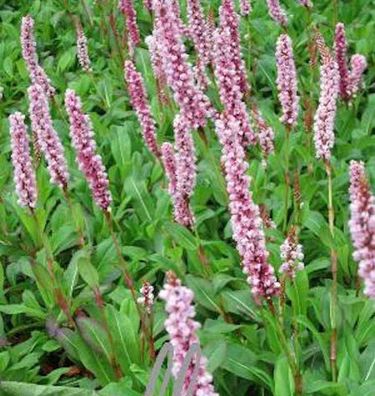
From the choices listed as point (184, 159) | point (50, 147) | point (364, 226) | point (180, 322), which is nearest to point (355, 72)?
point (184, 159)

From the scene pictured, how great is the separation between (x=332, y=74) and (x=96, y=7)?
20.1 ft

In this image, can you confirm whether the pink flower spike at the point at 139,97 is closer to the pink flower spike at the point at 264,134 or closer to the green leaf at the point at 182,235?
the pink flower spike at the point at 264,134

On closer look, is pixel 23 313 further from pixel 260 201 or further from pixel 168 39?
pixel 168 39

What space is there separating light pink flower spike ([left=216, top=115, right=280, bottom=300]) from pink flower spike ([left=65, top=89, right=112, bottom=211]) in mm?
960

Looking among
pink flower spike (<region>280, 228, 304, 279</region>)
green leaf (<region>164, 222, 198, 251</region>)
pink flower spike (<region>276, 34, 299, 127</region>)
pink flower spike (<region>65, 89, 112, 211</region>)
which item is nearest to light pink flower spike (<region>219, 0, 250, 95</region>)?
pink flower spike (<region>276, 34, 299, 127</region>)

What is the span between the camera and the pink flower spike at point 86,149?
4309 mm

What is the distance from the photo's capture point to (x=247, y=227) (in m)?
3.43

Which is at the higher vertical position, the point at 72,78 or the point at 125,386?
the point at 72,78

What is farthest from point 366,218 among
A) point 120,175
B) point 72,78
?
point 72,78

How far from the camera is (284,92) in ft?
16.8

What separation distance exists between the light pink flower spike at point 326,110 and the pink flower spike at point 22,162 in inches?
62.6

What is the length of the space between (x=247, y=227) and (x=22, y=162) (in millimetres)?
1525

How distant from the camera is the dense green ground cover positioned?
14.4 feet

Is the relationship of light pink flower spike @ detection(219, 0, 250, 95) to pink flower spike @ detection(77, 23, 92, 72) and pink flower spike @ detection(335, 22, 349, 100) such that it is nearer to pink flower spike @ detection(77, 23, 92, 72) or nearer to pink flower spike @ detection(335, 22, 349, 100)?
pink flower spike @ detection(335, 22, 349, 100)
